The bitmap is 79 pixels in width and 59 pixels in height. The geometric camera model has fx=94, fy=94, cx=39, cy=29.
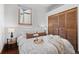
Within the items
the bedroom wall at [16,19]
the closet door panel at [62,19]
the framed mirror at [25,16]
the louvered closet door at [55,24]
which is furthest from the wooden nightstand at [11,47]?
the closet door panel at [62,19]

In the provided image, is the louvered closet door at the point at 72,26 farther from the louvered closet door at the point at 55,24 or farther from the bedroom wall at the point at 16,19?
the bedroom wall at the point at 16,19

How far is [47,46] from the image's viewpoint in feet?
5.04

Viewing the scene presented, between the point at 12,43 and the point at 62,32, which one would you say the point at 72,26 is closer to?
the point at 62,32

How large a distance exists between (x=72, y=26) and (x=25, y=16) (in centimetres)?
82

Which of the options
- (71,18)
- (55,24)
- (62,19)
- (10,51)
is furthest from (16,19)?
(71,18)

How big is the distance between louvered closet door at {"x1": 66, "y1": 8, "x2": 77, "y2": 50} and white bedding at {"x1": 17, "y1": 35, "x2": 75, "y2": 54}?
8 cm

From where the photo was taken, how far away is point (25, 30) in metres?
1.63

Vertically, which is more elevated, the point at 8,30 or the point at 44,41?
the point at 8,30

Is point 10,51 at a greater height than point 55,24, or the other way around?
point 55,24

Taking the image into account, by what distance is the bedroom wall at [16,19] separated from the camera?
5.15 ft

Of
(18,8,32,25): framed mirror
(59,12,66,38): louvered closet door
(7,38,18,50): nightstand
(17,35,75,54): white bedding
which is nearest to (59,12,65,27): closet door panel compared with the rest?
(59,12,66,38): louvered closet door
